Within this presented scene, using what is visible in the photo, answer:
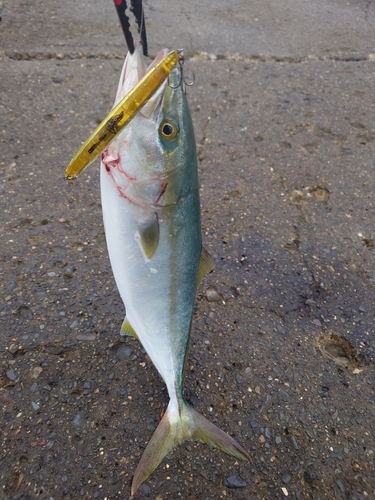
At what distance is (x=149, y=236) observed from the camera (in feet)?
4.90

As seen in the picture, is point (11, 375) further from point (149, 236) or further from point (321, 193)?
point (321, 193)

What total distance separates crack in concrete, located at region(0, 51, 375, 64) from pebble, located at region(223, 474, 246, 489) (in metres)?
3.75

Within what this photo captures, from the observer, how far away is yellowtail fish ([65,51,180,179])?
1253 mm

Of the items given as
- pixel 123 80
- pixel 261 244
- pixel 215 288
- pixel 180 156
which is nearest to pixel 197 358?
pixel 215 288

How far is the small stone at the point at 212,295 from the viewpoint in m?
2.33

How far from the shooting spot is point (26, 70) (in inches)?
146

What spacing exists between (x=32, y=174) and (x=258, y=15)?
12.8 feet

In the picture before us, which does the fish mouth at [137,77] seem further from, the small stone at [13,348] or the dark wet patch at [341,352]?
the dark wet patch at [341,352]

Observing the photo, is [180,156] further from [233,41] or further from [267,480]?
[233,41]

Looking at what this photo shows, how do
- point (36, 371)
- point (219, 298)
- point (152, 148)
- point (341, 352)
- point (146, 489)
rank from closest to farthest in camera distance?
point (152, 148) < point (146, 489) < point (36, 371) < point (341, 352) < point (219, 298)

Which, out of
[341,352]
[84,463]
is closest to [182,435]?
[84,463]

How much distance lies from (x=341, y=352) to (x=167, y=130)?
4.96 feet

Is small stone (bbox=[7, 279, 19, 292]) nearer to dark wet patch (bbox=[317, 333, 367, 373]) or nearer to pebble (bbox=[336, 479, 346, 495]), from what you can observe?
dark wet patch (bbox=[317, 333, 367, 373])

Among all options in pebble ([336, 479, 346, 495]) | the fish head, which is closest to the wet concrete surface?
pebble ([336, 479, 346, 495])
